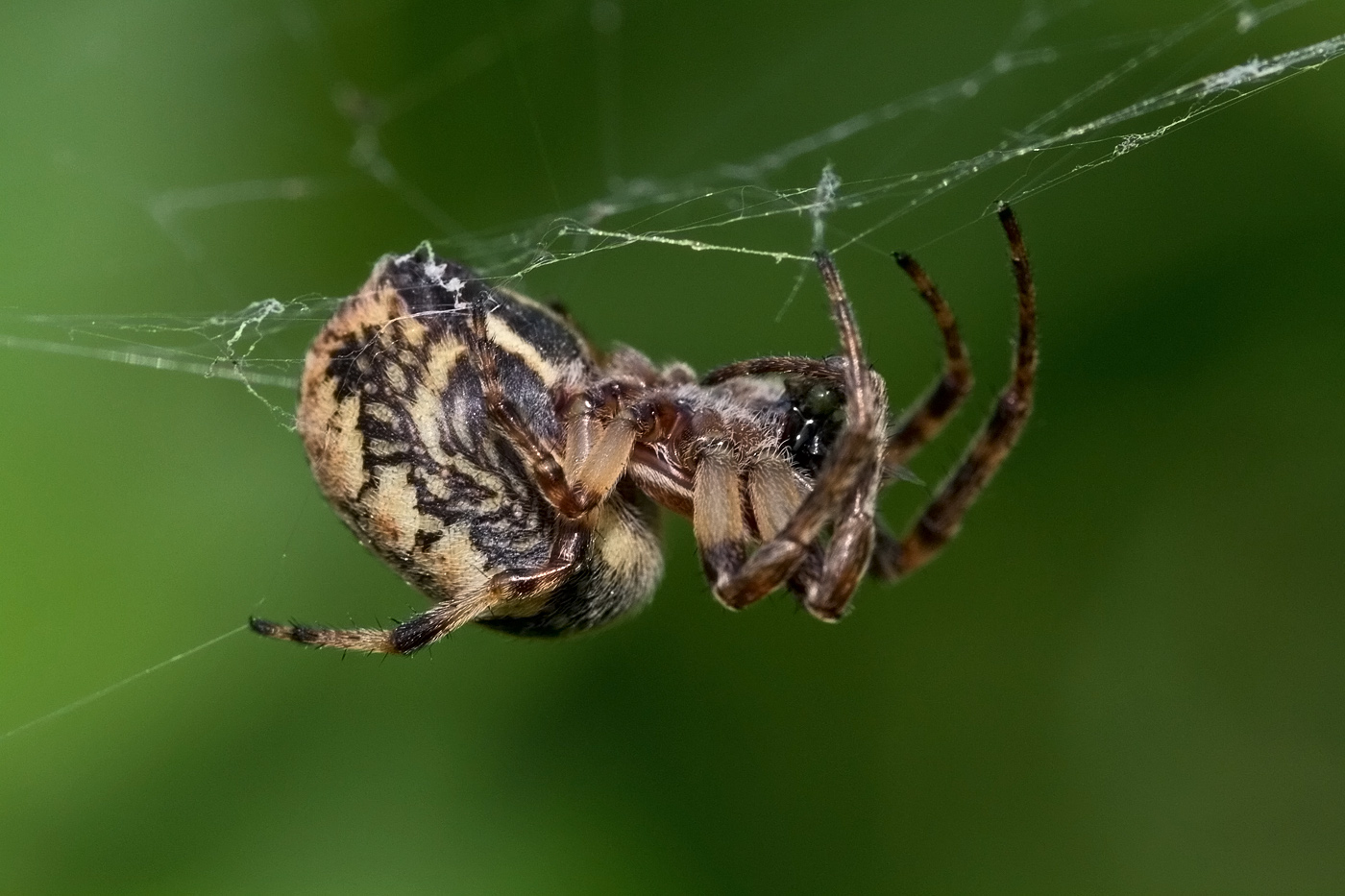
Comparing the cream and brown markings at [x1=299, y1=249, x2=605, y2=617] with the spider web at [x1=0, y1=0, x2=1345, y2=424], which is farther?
the spider web at [x1=0, y1=0, x2=1345, y2=424]

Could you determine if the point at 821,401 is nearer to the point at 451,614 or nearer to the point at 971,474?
the point at 971,474

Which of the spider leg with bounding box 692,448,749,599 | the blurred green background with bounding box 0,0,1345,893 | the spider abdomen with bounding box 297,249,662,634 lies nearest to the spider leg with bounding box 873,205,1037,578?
the blurred green background with bounding box 0,0,1345,893

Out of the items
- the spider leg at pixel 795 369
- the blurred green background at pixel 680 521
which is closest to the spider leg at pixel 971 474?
the blurred green background at pixel 680 521

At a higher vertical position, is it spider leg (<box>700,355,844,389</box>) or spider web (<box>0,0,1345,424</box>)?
spider web (<box>0,0,1345,424</box>)

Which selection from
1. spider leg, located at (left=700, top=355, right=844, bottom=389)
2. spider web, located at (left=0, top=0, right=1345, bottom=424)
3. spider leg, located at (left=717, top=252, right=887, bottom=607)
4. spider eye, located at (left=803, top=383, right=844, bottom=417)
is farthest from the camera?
spider web, located at (left=0, top=0, right=1345, bottom=424)

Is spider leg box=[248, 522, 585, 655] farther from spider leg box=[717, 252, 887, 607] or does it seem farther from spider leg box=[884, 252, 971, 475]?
spider leg box=[884, 252, 971, 475]

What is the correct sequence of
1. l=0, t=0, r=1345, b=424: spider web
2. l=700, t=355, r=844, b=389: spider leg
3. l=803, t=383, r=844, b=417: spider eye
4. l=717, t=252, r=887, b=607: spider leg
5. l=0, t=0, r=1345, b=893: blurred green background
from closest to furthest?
1. l=717, t=252, r=887, b=607: spider leg
2. l=700, t=355, r=844, b=389: spider leg
3. l=803, t=383, r=844, b=417: spider eye
4. l=0, t=0, r=1345, b=424: spider web
5. l=0, t=0, r=1345, b=893: blurred green background

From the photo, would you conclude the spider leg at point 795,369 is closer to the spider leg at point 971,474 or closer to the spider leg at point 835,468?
the spider leg at point 835,468

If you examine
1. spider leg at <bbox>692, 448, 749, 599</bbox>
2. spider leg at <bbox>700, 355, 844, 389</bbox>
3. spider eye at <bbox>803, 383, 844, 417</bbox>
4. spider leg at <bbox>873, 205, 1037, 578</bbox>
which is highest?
spider leg at <bbox>700, 355, 844, 389</bbox>
